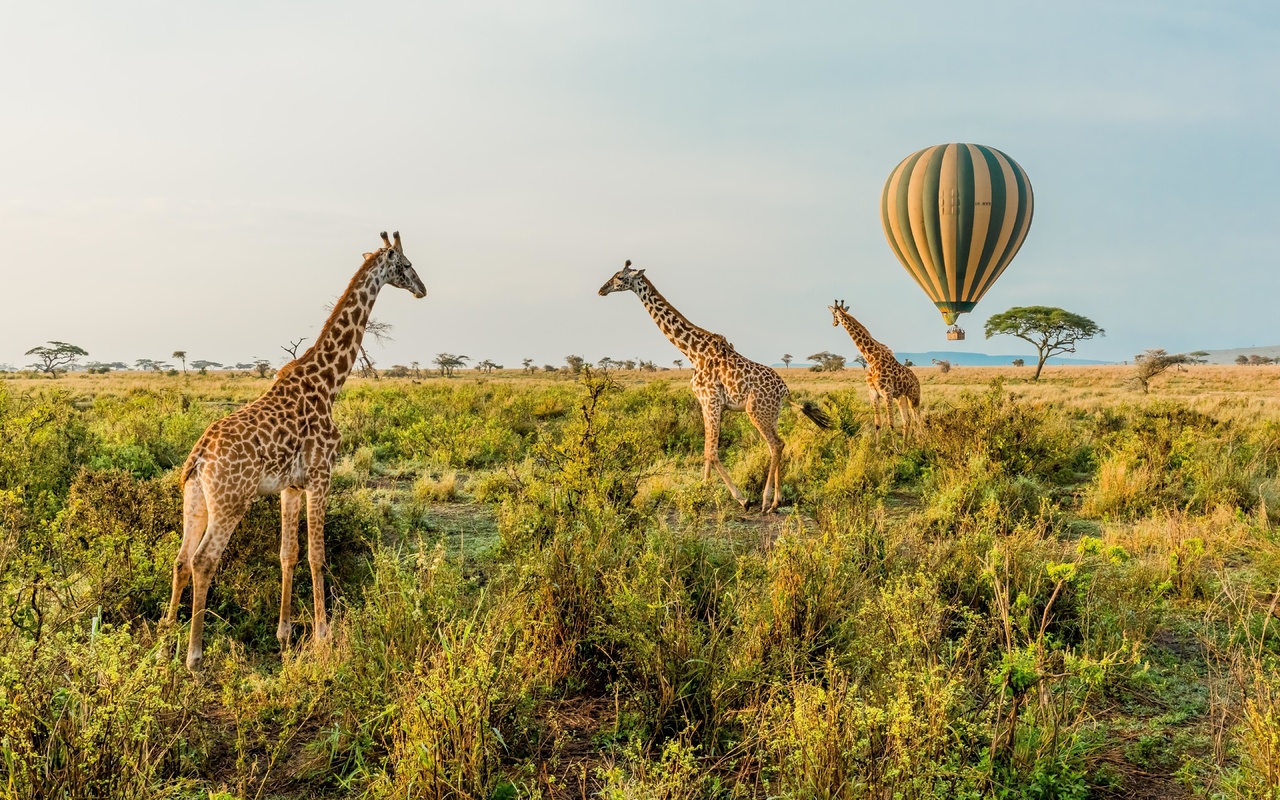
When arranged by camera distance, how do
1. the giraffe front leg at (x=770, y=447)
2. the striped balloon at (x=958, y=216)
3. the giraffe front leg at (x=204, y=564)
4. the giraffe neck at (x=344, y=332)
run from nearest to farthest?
1. the giraffe front leg at (x=204, y=564)
2. the giraffe neck at (x=344, y=332)
3. the giraffe front leg at (x=770, y=447)
4. the striped balloon at (x=958, y=216)

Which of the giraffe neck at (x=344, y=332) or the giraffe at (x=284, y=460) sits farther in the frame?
the giraffe neck at (x=344, y=332)

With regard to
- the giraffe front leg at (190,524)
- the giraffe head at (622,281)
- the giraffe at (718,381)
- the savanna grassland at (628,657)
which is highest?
the giraffe head at (622,281)

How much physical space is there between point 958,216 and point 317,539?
21011mm

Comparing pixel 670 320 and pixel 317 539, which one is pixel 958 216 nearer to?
pixel 670 320

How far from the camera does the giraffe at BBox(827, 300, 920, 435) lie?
13258 mm

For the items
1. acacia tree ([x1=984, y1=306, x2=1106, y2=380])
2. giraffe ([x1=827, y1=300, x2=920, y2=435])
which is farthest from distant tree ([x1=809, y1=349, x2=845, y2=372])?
giraffe ([x1=827, y1=300, x2=920, y2=435])

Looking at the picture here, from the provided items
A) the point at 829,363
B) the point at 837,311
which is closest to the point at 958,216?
the point at 837,311

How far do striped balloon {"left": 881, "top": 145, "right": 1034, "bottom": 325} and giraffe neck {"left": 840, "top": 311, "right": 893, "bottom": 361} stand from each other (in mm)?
10060

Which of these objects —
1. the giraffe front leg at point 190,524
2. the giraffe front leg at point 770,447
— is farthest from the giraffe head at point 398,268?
the giraffe front leg at point 770,447

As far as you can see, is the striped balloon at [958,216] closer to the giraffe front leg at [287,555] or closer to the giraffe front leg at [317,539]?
the giraffe front leg at [317,539]

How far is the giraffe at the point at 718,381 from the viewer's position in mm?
9327

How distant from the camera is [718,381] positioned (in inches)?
381

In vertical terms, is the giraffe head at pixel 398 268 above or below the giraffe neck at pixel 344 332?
above

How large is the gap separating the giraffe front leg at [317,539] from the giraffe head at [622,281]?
5304mm
